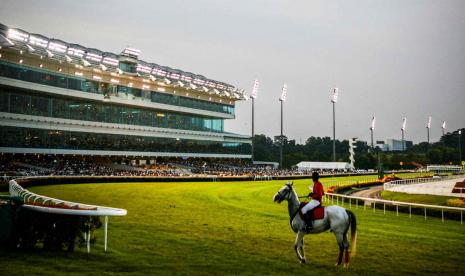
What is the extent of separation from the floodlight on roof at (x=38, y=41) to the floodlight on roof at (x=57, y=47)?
549 mm

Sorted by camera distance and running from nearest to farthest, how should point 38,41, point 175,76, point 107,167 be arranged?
point 38,41, point 107,167, point 175,76

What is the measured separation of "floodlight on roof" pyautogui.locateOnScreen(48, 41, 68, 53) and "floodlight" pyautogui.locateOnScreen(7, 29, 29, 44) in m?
3.28

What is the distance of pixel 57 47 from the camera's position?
2042 inches

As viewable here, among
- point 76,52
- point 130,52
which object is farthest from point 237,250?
point 130,52

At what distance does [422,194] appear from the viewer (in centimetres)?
2683

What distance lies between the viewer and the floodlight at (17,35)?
46312 mm

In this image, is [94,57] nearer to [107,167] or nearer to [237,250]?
[107,167]

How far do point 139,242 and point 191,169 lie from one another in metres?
54.7

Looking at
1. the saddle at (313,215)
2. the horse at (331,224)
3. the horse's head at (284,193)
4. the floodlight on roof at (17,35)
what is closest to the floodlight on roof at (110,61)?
the floodlight on roof at (17,35)

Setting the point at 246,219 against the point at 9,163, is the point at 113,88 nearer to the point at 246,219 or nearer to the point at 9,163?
the point at 9,163

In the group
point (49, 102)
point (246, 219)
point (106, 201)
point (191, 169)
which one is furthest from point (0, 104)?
point (246, 219)

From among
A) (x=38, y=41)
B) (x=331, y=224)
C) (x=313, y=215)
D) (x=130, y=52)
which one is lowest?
(x=331, y=224)

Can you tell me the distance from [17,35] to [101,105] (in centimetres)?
1550

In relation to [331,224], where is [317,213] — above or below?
above
